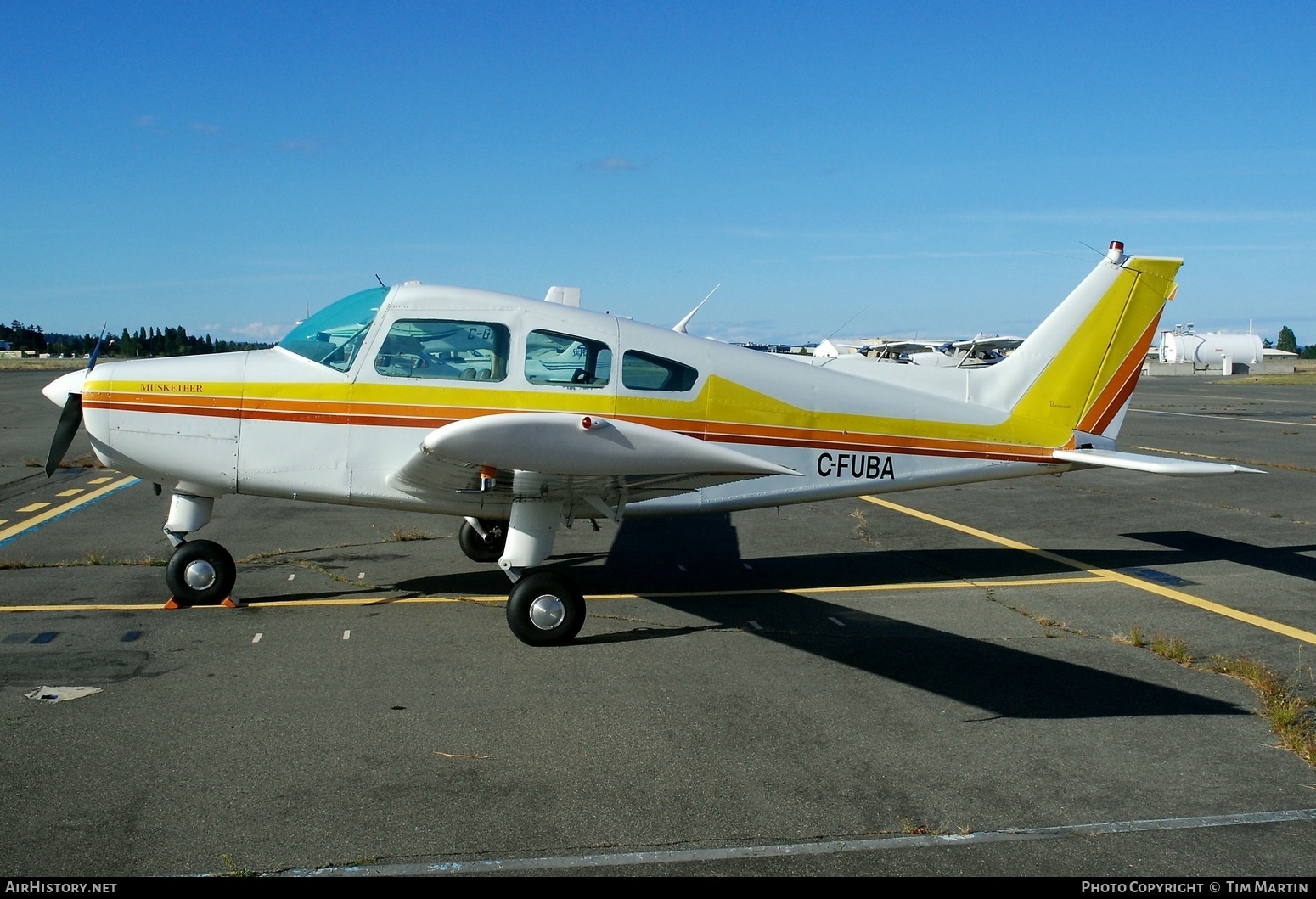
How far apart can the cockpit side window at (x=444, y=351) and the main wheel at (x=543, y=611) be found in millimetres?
1620

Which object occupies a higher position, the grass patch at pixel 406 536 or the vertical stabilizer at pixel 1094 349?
the vertical stabilizer at pixel 1094 349

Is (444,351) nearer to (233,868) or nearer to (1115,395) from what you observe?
(233,868)

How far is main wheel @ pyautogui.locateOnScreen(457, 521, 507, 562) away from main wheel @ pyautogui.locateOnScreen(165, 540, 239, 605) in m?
2.33

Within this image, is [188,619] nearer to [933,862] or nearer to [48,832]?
[48,832]

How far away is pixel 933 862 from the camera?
3867 millimetres

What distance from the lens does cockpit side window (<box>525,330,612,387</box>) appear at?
24.8 feet

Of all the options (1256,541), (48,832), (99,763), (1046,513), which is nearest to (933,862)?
(48,832)

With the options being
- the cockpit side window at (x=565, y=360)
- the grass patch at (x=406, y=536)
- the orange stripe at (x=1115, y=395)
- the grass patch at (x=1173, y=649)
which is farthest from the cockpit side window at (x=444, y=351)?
the orange stripe at (x=1115, y=395)

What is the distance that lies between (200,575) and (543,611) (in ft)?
9.28

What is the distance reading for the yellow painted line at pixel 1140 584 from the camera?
730cm

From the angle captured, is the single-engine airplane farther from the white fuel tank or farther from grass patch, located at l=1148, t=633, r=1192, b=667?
the white fuel tank

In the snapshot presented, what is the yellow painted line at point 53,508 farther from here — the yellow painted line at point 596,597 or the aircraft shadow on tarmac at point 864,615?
the aircraft shadow on tarmac at point 864,615

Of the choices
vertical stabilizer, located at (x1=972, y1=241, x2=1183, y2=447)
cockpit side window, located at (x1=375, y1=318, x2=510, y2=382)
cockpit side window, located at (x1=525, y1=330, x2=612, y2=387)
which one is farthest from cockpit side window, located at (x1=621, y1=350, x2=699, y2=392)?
vertical stabilizer, located at (x1=972, y1=241, x2=1183, y2=447)

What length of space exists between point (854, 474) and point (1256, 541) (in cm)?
519
